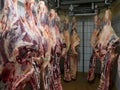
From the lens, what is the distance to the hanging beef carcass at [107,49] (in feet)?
11.2

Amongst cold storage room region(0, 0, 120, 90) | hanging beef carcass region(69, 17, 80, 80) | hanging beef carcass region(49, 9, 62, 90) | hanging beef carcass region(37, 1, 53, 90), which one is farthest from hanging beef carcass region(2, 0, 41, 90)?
hanging beef carcass region(69, 17, 80, 80)

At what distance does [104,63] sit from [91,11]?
4.84 feet

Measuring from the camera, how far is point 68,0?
182 inches

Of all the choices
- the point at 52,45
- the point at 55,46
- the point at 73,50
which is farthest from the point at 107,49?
the point at 73,50

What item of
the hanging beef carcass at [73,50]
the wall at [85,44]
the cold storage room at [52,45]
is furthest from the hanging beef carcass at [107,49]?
the wall at [85,44]

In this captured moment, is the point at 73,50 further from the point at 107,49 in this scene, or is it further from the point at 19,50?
the point at 19,50

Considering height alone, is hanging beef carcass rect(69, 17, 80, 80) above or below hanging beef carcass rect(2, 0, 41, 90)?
below

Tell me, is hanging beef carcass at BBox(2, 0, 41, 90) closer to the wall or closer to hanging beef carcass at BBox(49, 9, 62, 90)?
hanging beef carcass at BBox(49, 9, 62, 90)

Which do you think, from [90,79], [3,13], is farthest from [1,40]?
[90,79]

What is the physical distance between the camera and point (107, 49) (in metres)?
3.45

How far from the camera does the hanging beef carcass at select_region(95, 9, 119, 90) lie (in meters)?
3.40

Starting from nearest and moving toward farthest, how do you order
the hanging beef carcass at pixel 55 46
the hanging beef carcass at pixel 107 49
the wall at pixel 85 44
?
the hanging beef carcass at pixel 55 46, the hanging beef carcass at pixel 107 49, the wall at pixel 85 44

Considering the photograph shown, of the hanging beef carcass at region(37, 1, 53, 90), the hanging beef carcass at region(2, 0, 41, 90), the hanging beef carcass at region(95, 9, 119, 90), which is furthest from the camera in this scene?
the hanging beef carcass at region(95, 9, 119, 90)

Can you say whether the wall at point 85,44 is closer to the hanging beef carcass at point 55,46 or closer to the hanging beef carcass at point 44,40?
the hanging beef carcass at point 55,46
